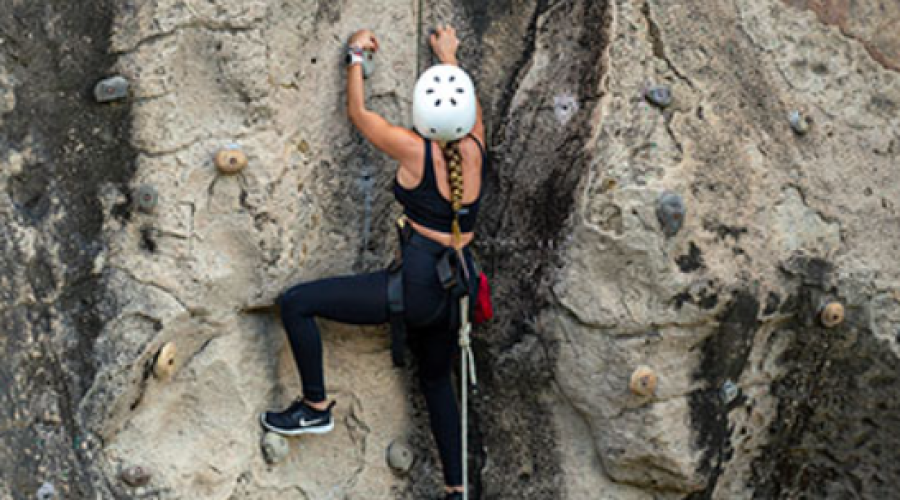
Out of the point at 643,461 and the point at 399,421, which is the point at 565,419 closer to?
the point at 643,461

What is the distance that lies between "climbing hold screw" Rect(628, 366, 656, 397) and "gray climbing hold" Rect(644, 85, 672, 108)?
969 mm

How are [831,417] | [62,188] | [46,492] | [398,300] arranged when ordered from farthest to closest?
[831,417]
[398,300]
[62,188]
[46,492]

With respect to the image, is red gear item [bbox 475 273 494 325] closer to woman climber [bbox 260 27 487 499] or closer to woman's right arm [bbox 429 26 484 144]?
woman climber [bbox 260 27 487 499]

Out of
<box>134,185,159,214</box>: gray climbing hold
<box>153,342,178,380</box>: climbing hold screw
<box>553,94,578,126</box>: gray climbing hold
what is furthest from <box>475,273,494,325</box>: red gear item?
<box>134,185,159,214</box>: gray climbing hold

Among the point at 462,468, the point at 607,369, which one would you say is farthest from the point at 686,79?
the point at 462,468

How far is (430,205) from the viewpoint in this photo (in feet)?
13.8

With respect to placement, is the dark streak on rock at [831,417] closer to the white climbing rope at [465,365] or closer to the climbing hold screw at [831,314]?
the climbing hold screw at [831,314]

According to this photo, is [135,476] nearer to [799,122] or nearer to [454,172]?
[454,172]

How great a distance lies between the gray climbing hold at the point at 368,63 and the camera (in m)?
4.39

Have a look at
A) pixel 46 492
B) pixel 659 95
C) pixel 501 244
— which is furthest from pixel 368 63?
pixel 46 492

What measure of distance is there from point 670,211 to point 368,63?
1292mm

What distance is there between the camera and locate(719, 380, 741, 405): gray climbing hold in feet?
14.1

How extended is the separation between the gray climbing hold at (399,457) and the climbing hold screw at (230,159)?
4.30ft

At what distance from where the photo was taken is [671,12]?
4285 mm
